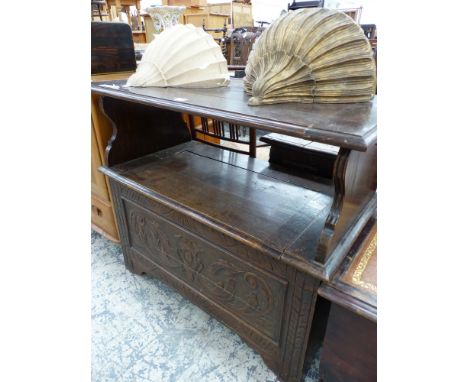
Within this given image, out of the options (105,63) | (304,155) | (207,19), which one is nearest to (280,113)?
(304,155)

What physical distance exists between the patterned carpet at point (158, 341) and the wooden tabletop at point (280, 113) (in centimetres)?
91

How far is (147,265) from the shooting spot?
4.22ft

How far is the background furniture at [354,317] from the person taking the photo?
65cm

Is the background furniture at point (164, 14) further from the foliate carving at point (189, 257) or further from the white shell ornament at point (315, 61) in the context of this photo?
the foliate carving at point (189, 257)

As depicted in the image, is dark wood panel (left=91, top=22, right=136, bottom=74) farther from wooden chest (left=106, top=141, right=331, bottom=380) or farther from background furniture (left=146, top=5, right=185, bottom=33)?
wooden chest (left=106, top=141, right=331, bottom=380)

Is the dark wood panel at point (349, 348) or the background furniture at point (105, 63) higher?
the background furniture at point (105, 63)

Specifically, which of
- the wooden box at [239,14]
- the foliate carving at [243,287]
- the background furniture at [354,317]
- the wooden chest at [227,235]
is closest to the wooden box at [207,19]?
the wooden box at [239,14]

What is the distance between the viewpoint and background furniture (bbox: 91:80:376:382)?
631 mm

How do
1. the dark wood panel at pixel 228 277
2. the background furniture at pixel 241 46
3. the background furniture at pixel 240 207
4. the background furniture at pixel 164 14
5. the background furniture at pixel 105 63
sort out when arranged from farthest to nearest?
the background furniture at pixel 241 46 < the background furniture at pixel 164 14 < the background furniture at pixel 105 63 < the dark wood panel at pixel 228 277 < the background furniture at pixel 240 207

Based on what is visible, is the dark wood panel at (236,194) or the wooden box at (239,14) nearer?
the dark wood panel at (236,194)

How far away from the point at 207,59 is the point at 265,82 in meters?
0.32

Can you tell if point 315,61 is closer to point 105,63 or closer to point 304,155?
point 304,155
